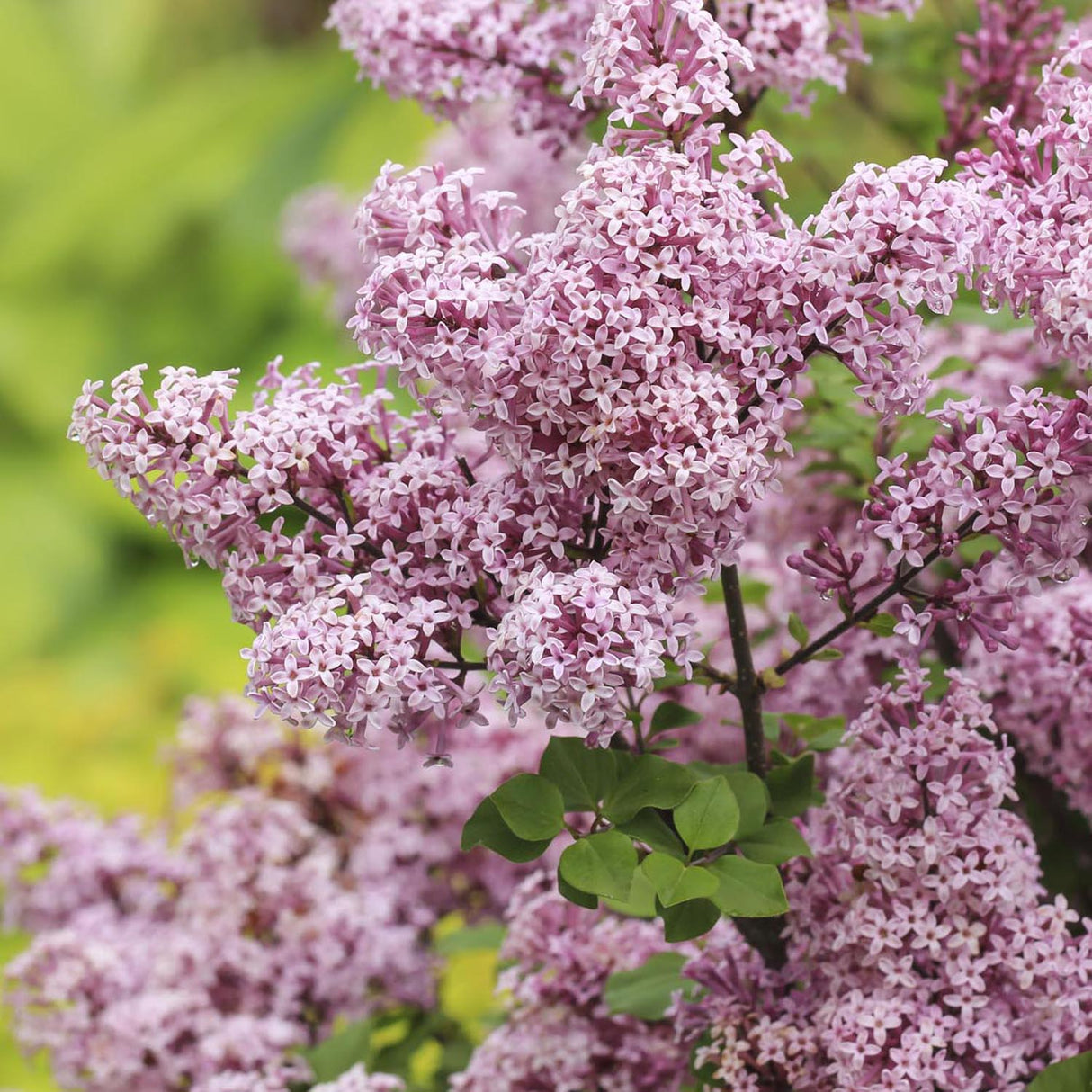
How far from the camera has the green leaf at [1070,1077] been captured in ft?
2.24

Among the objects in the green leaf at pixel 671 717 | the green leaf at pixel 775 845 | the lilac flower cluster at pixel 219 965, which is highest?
the lilac flower cluster at pixel 219 965

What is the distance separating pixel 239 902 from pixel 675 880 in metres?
0.52

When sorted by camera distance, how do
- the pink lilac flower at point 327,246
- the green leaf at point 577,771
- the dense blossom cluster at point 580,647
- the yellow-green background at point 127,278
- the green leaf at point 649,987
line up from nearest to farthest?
1. the dense blossom cluster at point 580,647
2. the green leaf at point 577,771
3. the green leaf at point 649,987
4. the pink lilac flower at point 327,246
5. the yellow-green background at point 127,278

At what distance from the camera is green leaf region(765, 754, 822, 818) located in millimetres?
750

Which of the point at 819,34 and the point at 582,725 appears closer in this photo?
the point at 582,725

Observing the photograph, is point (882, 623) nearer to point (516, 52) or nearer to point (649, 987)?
point (649, 987)

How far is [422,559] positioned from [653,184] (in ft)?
0.67

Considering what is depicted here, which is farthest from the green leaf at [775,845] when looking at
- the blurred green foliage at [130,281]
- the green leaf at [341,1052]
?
the blurred green foliage at [130,281]

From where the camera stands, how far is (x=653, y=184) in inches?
24.1

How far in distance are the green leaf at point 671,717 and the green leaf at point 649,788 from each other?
8 centimetres

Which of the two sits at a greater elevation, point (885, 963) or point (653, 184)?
point (653, 184)

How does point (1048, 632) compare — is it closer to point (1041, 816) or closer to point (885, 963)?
point (1041, 816)

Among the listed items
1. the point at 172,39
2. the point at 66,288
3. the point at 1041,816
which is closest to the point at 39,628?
the point at 66,288

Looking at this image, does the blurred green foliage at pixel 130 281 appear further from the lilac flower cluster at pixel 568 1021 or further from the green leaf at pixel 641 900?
the green leaf at pixel 641 900
